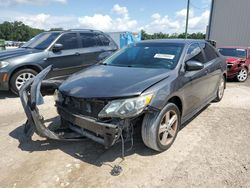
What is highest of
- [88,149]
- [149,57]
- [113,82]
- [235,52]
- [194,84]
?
[149,57]

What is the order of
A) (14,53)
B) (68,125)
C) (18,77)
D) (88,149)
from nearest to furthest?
(88,149) → (68,125) → (18,77) → (14,53)

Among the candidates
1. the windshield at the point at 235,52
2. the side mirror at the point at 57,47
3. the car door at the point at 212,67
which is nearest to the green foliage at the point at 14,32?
the windshield at the point at 235,52

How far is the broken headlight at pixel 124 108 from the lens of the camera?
2658 mm

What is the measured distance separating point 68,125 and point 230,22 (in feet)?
60.4

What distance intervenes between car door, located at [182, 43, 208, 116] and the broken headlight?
1044 mm

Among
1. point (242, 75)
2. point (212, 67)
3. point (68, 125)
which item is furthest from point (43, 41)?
point (242, 75)

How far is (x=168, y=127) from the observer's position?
3.21 m

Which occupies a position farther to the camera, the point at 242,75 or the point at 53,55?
the point at 242,75

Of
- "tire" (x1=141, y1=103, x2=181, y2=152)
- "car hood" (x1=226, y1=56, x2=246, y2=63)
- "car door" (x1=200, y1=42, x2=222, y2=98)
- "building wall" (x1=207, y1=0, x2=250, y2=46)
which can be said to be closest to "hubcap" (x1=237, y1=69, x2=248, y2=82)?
"car hood" (x1=226, y1=56, x2=246, y2=63)

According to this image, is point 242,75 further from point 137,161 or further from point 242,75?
point 137,161

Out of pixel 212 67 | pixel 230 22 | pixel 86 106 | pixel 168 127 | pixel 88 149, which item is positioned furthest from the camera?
pixel 230 22

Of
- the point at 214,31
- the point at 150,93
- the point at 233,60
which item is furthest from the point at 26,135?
the point at 214,31

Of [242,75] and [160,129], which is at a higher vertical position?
[160,129]

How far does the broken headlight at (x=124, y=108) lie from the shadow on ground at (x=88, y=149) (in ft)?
1.78
